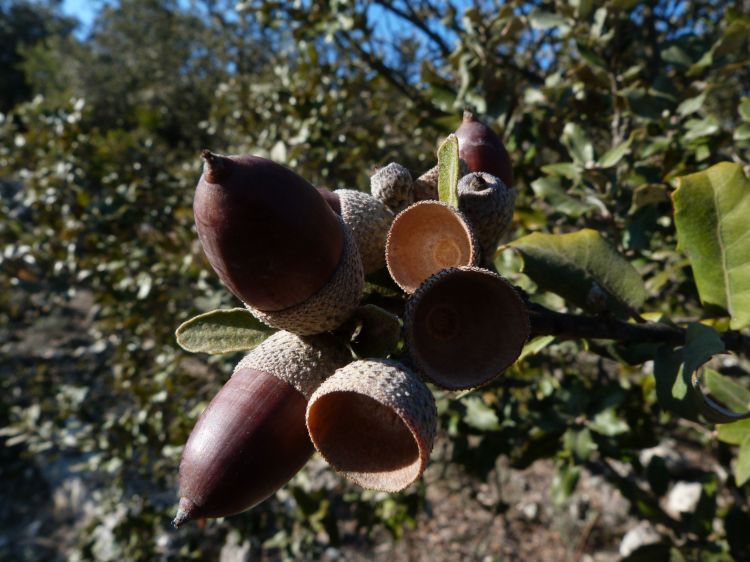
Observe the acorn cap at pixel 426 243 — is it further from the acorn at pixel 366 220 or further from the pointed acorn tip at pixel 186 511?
the pointed acorn tip at pixel 186 511

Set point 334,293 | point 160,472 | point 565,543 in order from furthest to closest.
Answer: point 565,543, point 160,472, point 334,293

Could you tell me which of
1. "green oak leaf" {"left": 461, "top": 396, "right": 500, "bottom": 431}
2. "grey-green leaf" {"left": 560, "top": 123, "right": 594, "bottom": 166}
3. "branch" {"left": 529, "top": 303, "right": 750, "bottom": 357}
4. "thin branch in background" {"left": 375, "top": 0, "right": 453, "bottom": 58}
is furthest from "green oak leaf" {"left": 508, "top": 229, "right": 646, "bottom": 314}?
"thin branch in background" {"left": 375, "top": 0, "right": 453, "bottom": 58}

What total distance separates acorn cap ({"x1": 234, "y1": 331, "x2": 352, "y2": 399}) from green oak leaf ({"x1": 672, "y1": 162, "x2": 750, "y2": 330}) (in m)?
0.69

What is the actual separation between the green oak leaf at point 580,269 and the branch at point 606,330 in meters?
0.05

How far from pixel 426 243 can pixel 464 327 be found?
13cm

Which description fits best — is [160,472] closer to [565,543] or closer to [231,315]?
[231,315]

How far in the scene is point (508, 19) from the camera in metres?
1.88

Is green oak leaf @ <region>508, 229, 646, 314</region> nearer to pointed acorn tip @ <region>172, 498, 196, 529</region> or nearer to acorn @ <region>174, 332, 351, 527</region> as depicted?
acorn @ <region>174, 332, 351, 527</region>

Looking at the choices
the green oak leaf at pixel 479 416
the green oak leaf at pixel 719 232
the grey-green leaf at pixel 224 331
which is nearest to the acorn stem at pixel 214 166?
the grey-green leaf at pixel 224 331

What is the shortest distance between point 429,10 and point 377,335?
2.82 m

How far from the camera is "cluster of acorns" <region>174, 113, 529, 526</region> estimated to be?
0.60m

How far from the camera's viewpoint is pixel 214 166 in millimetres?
579

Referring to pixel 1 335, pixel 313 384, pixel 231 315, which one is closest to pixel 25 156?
pixel 1 335

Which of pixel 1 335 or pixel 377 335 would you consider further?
pixel 1 335
